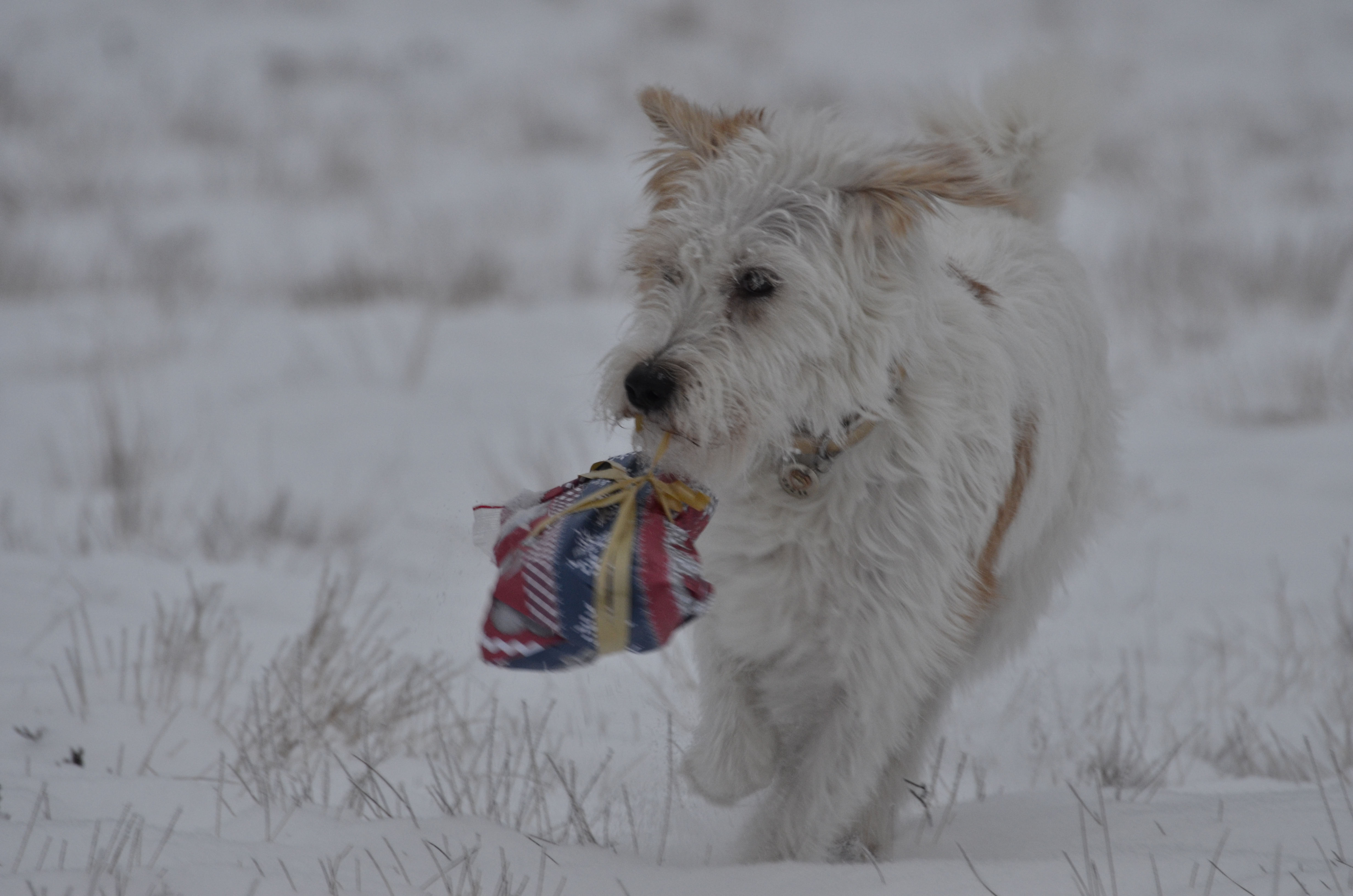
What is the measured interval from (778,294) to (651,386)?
1.24 ft

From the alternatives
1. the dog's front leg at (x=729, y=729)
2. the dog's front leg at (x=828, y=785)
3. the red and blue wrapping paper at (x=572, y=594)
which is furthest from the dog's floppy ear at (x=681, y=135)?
the dog's front leg at (x=828, y=785)

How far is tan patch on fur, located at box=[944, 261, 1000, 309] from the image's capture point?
9.82ft

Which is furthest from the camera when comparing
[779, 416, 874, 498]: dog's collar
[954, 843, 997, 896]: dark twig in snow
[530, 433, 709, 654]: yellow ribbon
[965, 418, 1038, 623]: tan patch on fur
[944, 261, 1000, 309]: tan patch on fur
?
[944, 261, 1000, 309]: tan patch on fur

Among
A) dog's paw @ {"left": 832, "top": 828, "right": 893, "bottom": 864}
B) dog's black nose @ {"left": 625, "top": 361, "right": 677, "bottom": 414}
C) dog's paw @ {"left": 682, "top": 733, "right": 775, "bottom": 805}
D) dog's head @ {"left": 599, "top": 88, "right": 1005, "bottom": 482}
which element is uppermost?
dog's head @ {"left": 599, "top": 88, "right": 1005, "bottom": 482}

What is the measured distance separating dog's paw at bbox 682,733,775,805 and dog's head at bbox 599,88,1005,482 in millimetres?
744

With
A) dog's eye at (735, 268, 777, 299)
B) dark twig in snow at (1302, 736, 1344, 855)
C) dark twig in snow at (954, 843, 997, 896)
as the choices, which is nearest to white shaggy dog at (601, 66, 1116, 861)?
dog's eye at (735, 268, 777, 299)

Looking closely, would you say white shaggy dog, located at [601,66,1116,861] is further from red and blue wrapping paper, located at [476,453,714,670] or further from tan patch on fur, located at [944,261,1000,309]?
red and blue wrapping paper, located at [476,453,714,670]

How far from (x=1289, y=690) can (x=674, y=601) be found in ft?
9.83

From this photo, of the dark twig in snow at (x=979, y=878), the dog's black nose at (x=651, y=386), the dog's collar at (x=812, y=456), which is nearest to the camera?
the dark twig in snow at (x=979, y=878)

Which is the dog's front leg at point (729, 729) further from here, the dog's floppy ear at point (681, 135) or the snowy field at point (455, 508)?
the dog's floppy ear at point (681, 135)

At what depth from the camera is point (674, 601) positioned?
7.52 feet

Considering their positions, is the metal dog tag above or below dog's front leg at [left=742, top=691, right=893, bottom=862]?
above

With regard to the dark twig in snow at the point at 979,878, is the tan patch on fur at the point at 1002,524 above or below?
above

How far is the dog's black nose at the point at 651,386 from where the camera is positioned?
2.51 m
